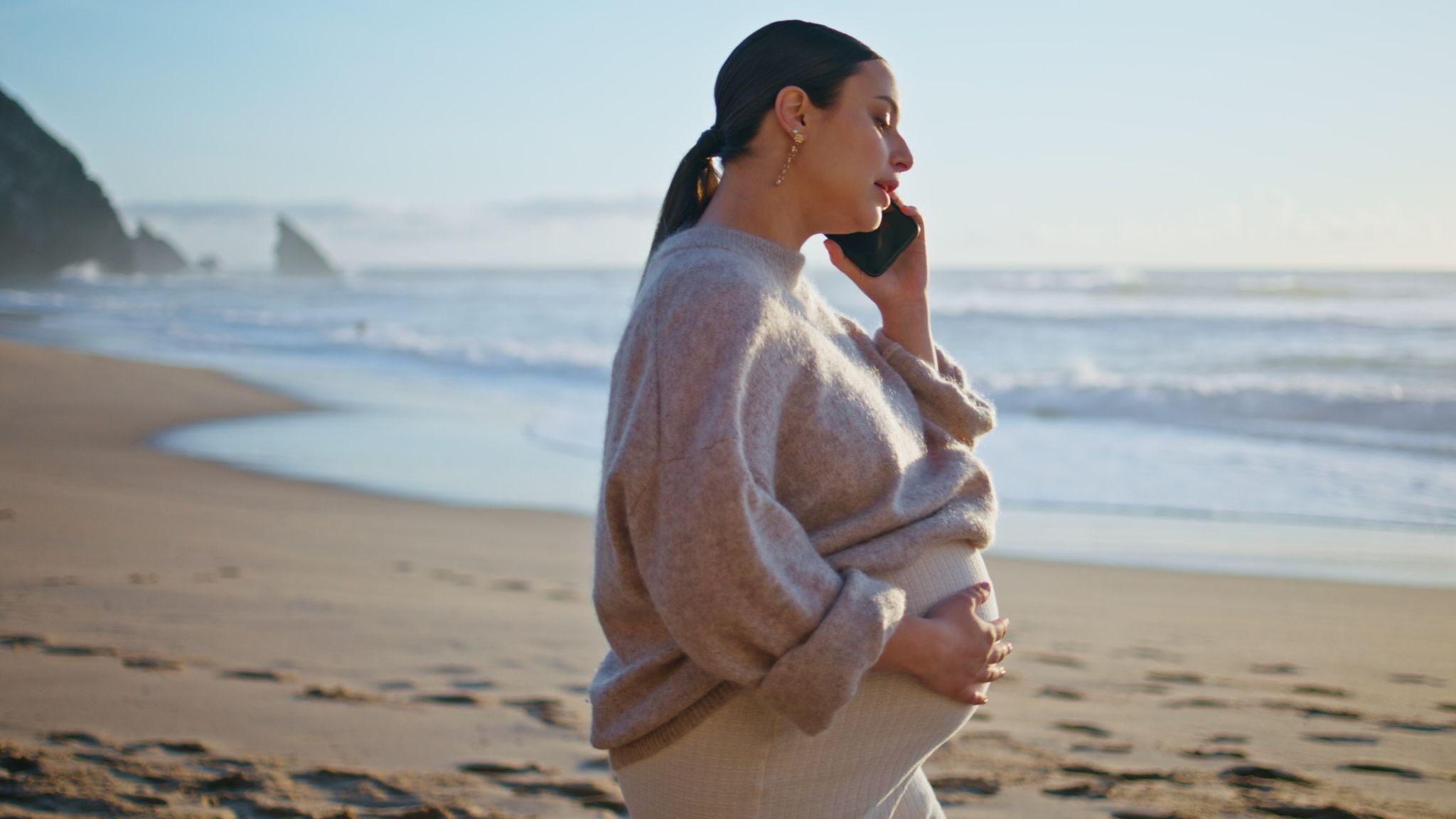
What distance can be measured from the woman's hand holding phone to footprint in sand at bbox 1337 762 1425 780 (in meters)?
2.35

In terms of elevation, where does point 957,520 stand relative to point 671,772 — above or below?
above

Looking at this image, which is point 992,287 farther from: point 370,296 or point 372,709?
point 372,709

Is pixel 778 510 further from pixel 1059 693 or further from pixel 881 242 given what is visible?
pixel 1059 693

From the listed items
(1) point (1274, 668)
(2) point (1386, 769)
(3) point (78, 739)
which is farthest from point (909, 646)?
(1) point (1274, 668)

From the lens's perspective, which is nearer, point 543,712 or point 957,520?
point 957,520

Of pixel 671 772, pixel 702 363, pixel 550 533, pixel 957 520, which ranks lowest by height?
pixel 550 533

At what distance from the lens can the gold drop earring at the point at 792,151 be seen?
1.68 m

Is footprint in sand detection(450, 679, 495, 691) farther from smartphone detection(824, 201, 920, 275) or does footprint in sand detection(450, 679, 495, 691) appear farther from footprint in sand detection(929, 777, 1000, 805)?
smartphone detection(824, 201, 920, 275)

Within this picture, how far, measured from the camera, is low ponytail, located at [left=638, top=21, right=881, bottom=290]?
1673 millimetres

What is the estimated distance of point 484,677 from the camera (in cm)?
418

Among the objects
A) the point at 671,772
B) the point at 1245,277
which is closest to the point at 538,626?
the point at 671,772

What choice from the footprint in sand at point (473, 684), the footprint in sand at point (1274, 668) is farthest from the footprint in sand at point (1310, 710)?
the footprint in sand at point (473, 684)

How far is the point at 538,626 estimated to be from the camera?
491 centimetres

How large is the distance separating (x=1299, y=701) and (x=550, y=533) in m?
4.19
